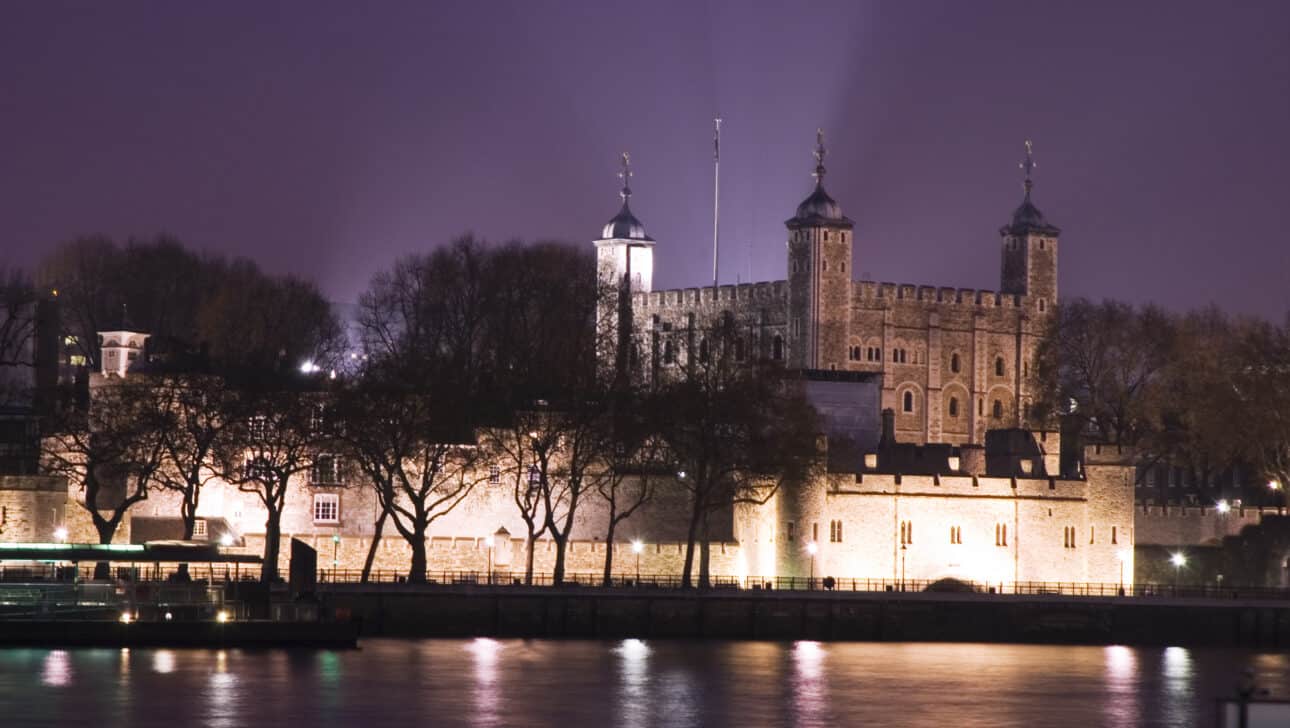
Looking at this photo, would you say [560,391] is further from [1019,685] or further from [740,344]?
[1019,685]

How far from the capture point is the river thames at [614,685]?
60375 mm

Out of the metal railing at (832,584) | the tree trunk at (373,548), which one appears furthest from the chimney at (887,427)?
the tree trunk at (373,548)

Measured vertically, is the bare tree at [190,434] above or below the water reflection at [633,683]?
above

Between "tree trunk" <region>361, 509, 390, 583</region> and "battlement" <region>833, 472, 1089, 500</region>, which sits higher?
"battlement" <region>833, 472, 1089, 500</region>

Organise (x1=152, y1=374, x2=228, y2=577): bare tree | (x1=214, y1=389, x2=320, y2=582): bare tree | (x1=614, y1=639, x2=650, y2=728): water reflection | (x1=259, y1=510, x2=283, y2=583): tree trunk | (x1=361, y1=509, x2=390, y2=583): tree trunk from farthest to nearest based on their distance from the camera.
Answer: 1. (x1=152, y1=374, x2=228, y2=577): bare tree
2. (x1=214, y1=389, x2=320, y2=582): bare tree
3. (x1=259, y1=510, x2=283, y2=583): tree trunk
4. (x1=361, y1=509, x2=390, y2=583): tree trunk
5. (x1=614, y1=639, x2=650, y2=728): water reflection

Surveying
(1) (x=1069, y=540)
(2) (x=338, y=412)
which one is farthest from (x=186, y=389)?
(1) (x=1069, y=540)

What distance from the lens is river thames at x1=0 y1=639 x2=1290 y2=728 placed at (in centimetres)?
6038

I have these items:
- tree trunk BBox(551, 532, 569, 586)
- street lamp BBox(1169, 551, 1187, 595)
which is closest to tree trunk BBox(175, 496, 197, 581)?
tree trunk BBox(551, 532, 569, 586)

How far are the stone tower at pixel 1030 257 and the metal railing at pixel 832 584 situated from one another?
49938mm

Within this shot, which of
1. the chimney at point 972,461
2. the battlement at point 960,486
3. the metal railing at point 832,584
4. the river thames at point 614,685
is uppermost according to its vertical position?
the chimney at point 972,461

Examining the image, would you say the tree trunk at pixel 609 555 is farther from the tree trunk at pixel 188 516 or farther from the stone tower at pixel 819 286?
the stone tower at pixel 819 286

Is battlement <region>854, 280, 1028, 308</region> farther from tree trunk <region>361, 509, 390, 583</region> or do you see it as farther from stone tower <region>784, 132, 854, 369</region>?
tree trunk <region>361, 509, 390, 583</region>

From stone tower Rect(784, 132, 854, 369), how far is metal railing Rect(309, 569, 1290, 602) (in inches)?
1617

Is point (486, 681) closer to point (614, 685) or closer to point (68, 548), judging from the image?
point (614, 685)
